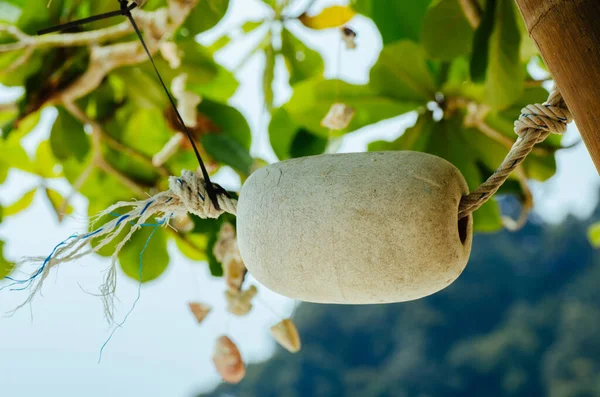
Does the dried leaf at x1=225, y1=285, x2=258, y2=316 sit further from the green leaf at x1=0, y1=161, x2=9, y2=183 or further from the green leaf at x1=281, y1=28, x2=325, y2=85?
the green leaf at x1=0, y1=161, x2=9, y2=183

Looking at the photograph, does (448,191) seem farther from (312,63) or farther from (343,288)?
(312,63)

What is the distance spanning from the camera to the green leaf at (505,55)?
613mm

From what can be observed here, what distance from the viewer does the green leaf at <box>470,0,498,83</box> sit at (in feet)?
1.99

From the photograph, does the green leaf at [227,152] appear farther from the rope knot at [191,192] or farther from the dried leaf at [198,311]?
the rope knot at [191,192]

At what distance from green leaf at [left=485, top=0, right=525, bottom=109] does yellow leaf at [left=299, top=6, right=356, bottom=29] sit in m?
0.18

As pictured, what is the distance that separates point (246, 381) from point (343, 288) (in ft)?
33.2

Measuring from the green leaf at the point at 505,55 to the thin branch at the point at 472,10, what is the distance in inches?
0.8

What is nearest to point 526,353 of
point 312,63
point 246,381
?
point 246,381

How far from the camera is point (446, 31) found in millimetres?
666

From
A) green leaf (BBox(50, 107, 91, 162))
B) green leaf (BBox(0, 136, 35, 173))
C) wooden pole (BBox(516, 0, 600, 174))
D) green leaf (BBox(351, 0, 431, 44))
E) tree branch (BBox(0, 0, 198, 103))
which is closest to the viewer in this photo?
wooden pole (BBox(516, 0, 600, 174))

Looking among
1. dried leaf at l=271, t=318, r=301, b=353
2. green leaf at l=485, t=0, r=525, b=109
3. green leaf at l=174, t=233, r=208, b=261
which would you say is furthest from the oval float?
green leaf at l=174, t=233, r=208, b=261

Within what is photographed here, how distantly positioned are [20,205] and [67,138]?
219 millimetres

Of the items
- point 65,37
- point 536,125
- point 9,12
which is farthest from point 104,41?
point 536,125

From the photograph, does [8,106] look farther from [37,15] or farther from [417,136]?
[417,136]
